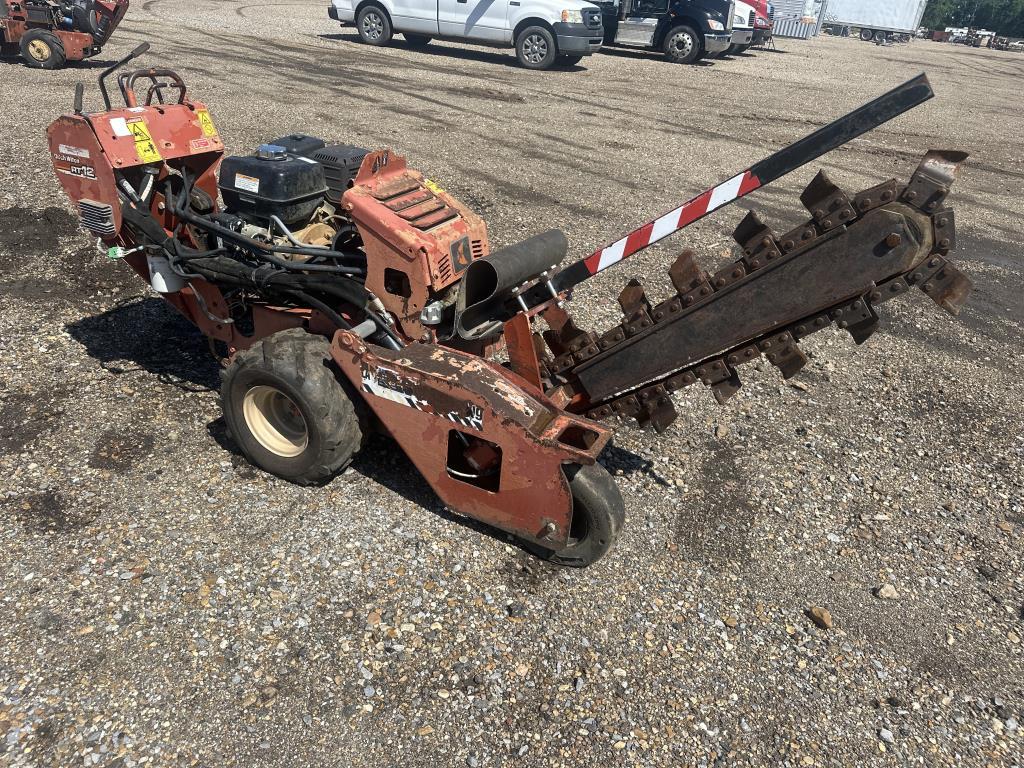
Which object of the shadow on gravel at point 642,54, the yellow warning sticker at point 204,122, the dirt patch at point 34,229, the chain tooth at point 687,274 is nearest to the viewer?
the chain tooth at point 687,274

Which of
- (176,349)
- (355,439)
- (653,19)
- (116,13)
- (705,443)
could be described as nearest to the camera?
(355,439)

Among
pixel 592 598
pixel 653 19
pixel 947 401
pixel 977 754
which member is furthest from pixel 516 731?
pixel 653 19

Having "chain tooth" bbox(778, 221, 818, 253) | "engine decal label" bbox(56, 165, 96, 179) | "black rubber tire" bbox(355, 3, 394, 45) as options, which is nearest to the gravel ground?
"engine decal label" bbox(56, 165, 96, 179)

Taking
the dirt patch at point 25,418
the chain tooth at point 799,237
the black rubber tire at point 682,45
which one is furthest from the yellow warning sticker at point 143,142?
the black rubber tire at point 682,45

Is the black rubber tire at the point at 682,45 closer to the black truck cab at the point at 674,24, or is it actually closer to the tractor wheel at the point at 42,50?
the black truck cab at the point at 674,24

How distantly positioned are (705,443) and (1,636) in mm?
3795

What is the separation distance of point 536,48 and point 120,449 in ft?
48.6

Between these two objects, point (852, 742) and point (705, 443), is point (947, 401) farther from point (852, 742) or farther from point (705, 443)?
point (852, 742)

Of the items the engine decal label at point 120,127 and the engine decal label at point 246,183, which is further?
the engine decal label at point 120,127

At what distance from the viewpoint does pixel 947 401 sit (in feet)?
18.1

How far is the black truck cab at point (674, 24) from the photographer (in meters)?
19.6

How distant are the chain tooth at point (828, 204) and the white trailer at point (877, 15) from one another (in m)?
42.8

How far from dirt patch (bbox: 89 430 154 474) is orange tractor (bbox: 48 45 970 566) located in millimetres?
602

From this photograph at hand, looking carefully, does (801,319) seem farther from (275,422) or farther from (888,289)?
(275,422)
